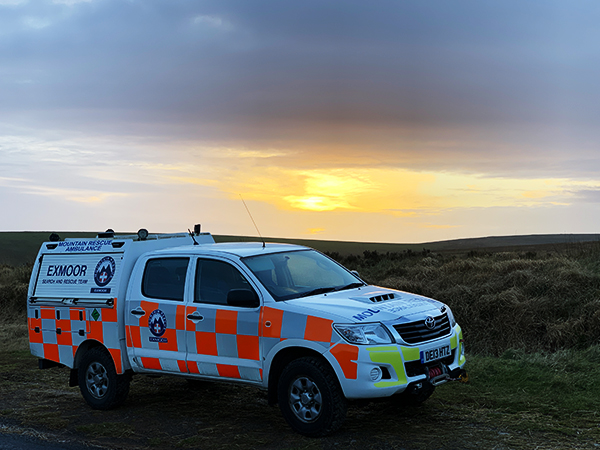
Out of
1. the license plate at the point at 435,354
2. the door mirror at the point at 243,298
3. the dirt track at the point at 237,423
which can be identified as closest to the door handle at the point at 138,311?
the dirt track at the point at 237,423

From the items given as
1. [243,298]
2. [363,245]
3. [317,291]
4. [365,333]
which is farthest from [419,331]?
[363,245]

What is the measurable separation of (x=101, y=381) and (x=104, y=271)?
1.45 meters

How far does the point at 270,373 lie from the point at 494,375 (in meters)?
4.03

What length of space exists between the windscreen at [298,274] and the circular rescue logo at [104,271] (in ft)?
6.71

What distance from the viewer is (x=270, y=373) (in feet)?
22.3

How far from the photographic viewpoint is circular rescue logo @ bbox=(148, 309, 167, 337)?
25.2ft

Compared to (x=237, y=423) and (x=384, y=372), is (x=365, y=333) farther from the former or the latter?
(x=237, y=423)

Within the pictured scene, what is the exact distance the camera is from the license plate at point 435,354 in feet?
21.4

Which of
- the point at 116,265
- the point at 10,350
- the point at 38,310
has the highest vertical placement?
the point at 116,265

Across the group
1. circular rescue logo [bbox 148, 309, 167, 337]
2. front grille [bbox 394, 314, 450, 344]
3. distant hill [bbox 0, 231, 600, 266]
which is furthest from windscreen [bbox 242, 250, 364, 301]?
distant hill [bbox 0, 231, 600, 266]

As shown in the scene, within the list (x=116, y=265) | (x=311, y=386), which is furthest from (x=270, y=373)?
(x=116, y=265)

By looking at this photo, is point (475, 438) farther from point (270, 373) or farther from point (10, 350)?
point (10, 350)

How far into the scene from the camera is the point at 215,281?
295 inches

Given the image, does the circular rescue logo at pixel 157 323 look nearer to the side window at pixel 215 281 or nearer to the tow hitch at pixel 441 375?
the side window at pixel 215 281
